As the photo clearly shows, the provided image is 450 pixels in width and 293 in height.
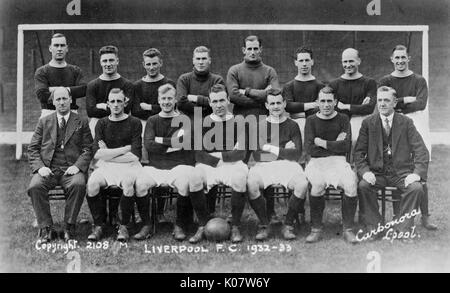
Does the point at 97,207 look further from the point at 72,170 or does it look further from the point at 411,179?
the point at 411,179

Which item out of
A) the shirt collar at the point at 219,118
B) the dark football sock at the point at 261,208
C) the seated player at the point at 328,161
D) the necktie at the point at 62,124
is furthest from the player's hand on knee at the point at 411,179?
the necktie at the point at 62,124

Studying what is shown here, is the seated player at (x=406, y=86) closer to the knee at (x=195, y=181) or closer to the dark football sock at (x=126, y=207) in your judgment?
the knee at (x=195, y=181)

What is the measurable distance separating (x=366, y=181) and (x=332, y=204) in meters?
1.04

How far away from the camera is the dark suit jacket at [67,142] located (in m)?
5.03

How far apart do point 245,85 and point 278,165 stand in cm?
104

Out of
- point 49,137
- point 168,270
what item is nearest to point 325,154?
point 168,270

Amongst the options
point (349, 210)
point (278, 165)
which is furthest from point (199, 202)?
point (349, 210)

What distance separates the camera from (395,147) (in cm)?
498

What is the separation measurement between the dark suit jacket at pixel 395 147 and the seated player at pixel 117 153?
2032 millimetres

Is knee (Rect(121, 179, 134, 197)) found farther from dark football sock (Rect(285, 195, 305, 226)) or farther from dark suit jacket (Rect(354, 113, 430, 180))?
dark suit jacket (Rect(354, 113, 430, 180))

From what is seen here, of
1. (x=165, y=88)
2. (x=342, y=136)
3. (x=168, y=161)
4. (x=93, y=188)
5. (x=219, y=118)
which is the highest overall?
(x=165, y=88)

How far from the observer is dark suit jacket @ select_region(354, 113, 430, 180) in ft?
16.2
